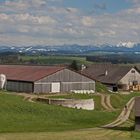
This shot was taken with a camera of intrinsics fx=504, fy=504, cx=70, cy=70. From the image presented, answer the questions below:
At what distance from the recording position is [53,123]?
57.9 meters

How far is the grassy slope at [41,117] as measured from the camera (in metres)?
54.5

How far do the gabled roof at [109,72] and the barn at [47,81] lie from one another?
573 inches

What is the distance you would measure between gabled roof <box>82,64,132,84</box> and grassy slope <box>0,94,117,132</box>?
40.9 metres

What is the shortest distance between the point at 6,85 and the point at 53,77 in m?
10.5

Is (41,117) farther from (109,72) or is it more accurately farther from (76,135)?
(109,72)

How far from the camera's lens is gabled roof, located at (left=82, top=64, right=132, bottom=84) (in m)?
112

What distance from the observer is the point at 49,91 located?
91.6m

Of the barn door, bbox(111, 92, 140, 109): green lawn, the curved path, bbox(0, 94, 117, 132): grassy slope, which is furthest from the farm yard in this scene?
the barn door

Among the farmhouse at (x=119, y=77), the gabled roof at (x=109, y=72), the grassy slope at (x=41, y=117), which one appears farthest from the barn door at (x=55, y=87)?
the grassy slope at (x=41, y=117)

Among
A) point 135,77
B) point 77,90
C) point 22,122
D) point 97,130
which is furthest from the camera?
point 135,77

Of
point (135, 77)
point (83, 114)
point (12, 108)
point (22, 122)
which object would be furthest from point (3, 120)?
point (135, 77)

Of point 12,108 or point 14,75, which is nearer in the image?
point 12,108

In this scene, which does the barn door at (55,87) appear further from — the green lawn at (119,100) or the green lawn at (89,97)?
the green lawn at (119,100)

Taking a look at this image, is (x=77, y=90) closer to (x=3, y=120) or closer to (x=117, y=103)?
(x=117, y=103)
